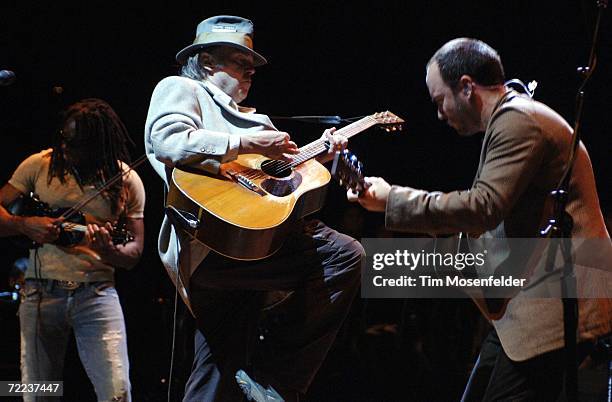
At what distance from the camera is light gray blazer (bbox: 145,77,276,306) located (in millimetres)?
3400

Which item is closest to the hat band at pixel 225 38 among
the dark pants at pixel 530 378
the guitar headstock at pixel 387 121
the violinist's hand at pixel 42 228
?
the guitar headstock at pixel 387 121

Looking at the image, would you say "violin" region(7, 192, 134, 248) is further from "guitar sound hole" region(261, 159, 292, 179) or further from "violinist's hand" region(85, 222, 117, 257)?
"guitar sound hole" region(261, 159, 292, 179)

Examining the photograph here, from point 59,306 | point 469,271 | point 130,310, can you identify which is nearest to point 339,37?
point 130,310

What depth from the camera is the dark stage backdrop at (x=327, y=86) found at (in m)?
6.84

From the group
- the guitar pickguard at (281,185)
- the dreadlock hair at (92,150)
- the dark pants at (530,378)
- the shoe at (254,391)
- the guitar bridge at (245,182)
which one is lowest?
the shoe at (254,391)

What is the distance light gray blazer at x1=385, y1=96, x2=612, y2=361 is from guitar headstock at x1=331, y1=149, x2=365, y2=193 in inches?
5.8

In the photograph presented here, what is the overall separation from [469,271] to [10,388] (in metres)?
3.31

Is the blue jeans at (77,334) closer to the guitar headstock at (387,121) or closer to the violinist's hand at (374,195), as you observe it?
the guitar headstock at (387,121)

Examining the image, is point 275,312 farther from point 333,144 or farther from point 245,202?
point 333,144

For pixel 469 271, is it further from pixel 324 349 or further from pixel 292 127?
pixel 292 127

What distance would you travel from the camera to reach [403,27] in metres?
7.21

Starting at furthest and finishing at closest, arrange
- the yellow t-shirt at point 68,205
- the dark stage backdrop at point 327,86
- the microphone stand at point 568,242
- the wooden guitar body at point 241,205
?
the dark stage backdrop at point 327,86
the yellow t-shirt at point 68,205
the wooden guitar body at point 241,205
the microphone stand at point 568,242

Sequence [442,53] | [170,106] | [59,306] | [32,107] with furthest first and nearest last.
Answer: [32,107], [59,306], [170,106], [442,53]

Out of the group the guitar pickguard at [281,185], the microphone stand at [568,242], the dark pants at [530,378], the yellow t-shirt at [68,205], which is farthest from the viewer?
the yellow t-shirt at [68,205]
